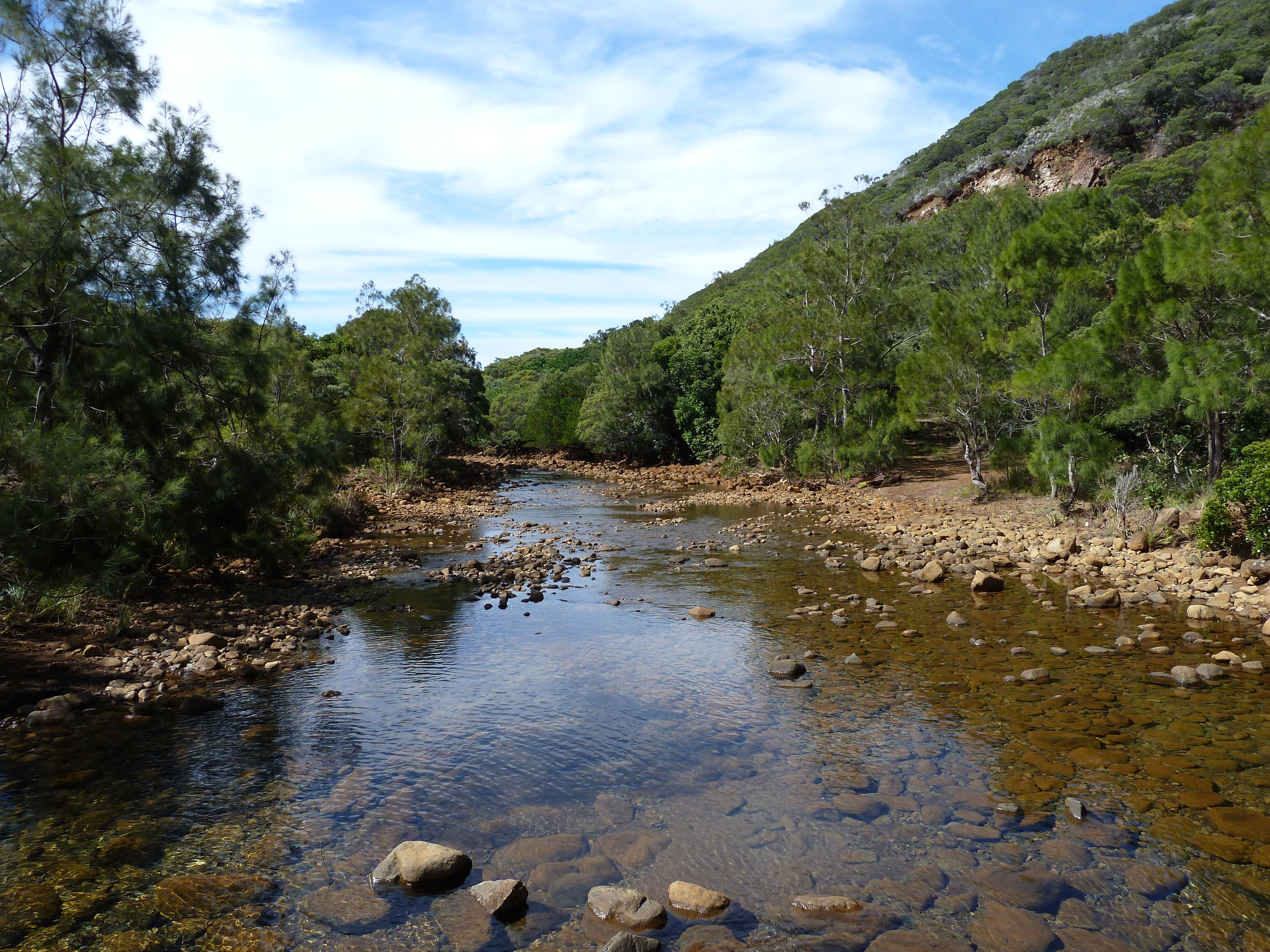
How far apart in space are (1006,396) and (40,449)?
2440 centimetres

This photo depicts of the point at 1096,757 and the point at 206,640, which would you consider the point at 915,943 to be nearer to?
the point at 1096,757

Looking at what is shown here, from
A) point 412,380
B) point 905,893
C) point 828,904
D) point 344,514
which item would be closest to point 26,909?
point 828,904

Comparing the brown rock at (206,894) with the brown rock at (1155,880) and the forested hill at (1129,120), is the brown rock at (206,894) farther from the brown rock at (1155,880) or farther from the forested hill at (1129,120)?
the forested hill at (1129,120)

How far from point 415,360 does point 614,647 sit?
29.3m

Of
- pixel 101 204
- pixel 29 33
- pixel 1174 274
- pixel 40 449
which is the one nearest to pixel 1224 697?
pixel 1174 274

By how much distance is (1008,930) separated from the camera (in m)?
5.30

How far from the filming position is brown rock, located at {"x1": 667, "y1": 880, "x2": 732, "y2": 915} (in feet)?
18.4

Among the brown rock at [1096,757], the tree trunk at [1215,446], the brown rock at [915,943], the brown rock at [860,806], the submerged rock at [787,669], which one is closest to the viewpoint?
the brown rock at [915,943]

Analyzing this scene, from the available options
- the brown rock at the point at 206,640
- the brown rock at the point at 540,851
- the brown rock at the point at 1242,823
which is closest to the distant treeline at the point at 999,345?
the brown rock at the point at 1242,823

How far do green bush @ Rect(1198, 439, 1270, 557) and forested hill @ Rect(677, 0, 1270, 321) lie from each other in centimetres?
2629

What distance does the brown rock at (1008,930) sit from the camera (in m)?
5.14

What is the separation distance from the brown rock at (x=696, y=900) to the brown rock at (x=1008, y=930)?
1.77m

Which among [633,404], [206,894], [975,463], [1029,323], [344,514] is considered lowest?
[206,894]

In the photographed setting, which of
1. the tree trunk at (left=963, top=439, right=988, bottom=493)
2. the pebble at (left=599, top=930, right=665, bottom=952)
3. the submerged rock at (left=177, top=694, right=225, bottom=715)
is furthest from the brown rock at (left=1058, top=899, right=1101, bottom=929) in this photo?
the tree trunk at (left=963, top=439, right=988, bottom=493)
